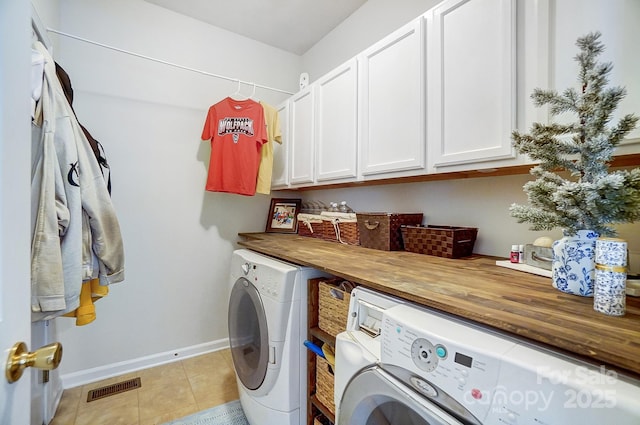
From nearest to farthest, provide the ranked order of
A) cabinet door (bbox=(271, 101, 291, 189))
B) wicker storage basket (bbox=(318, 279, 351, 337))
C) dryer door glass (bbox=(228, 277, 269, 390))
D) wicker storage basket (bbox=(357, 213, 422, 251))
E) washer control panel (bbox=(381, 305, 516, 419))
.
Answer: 1. washer control panel (bbox=(381, 305, 516, 419))
2. wicker storage basket (bbox=(318, 279, 351, 337))
3. dryer door glass (bbox=(228, 277, 269, 390))
4. wicker storage basket (bbox=(357, 213, 422, 251))
5. cabinet door (bbox=(271, 101, 291, 189))

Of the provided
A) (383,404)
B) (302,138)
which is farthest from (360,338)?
(302,138)

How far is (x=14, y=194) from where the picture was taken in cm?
54

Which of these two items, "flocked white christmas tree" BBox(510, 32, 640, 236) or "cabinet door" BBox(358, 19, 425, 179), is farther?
"cabinet door" BBox(358, 19, 425, 179)

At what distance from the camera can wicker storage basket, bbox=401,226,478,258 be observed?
1304mm

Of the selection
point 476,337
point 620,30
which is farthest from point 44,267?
→ point 620,30

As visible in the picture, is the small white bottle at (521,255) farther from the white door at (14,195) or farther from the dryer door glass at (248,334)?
the white door at (14,195)

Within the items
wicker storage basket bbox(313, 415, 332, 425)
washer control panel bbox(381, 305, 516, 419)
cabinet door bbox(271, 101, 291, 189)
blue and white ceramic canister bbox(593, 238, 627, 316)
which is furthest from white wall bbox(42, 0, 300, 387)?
blue and white ceramic canister bbox(593, 238, 627, 316)

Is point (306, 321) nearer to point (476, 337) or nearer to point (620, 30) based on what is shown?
point (476, 337)

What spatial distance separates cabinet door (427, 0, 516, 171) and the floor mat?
5.75 feet

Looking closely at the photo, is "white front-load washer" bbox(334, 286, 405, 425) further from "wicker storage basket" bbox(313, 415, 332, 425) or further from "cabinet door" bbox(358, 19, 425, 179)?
"cabinet door" bbox(358, 19, 425, 179)

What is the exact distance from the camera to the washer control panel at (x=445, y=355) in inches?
21.7

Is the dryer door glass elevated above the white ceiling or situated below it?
below

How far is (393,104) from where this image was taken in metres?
1.44

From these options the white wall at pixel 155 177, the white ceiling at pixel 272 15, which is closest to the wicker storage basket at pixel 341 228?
the white wall at pixel 155 177
